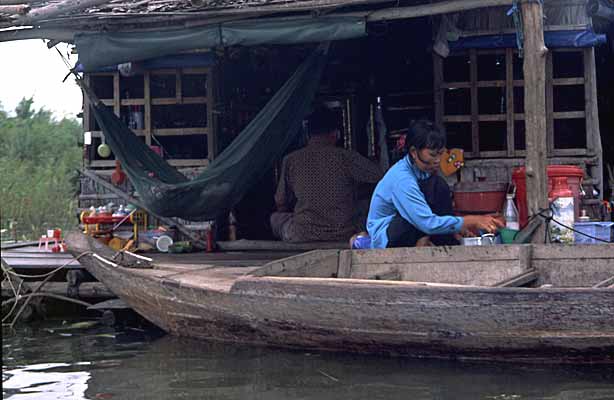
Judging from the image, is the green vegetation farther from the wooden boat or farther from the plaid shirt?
the wooden boat

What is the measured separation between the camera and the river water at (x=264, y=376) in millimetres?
4742

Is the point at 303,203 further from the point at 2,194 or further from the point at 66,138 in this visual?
the point at 66,138

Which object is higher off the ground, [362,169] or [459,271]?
[362,169]

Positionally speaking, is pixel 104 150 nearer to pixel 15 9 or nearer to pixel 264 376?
pixel 15 9

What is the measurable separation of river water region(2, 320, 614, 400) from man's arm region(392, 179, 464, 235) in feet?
3.18

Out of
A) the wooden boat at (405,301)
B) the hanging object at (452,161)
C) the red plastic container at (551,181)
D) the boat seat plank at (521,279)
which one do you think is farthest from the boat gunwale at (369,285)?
the hanging object at (452,161)

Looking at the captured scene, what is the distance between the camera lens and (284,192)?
8156mm

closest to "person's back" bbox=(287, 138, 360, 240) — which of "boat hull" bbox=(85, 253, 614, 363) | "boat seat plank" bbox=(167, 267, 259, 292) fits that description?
"boat seat plank" bbox=(167, 267, 259, 292)

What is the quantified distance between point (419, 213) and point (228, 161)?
2.10 m

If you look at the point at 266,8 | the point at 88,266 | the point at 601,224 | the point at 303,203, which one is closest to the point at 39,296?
the point at 88,266

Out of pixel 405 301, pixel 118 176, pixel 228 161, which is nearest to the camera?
pixel 405 301

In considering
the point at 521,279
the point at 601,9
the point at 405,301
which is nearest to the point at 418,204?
the point at 521,279

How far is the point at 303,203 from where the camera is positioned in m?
7.94

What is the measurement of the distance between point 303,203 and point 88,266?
2.05 meters
